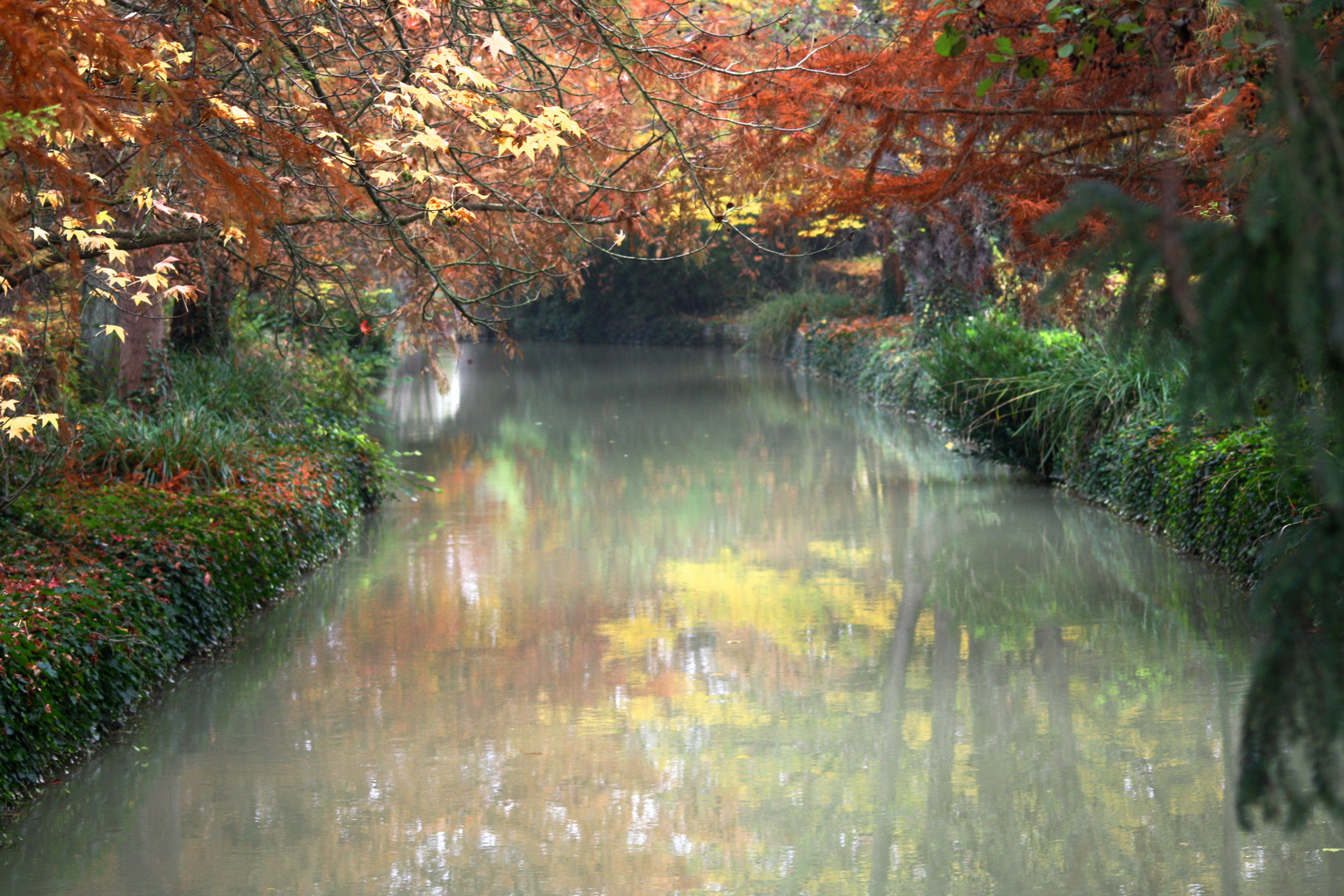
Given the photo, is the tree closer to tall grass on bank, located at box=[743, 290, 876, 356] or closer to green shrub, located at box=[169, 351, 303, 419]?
green shrub, located at box=[169, 351, 303, 419]

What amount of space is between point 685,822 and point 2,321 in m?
6.69

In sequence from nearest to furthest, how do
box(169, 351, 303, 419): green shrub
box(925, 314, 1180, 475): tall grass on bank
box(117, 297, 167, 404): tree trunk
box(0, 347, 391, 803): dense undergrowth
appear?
box(0, 347, 391, 803): dense undergrowth → box(169, 351, 303, 419): green shrub → box(117, 297, 167, 404): tree trunk → box(925, 314, 1180, 475): tall grass on bank

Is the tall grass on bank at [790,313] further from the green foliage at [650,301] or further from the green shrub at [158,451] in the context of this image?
the green shrub at [158,451]

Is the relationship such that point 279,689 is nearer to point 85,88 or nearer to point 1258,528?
point 85,88

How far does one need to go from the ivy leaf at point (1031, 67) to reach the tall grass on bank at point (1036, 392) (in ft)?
17.4

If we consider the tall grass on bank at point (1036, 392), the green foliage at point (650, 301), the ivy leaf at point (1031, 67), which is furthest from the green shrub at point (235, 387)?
the green foliage at point (650, 301)

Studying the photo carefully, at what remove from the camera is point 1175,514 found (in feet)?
33.0

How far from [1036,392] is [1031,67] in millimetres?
6549

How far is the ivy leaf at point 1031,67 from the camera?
6793 mm

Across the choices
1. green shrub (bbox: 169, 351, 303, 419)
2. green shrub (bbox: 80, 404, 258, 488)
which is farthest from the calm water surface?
green shrub (bbox: 169, 351, 303, 419)

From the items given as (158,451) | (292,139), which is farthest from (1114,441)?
(292,139)

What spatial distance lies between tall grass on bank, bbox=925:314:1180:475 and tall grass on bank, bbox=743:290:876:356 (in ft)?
54.4

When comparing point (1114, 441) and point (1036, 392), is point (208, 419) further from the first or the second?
point (1114, 441)

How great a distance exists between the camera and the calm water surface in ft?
16.3
